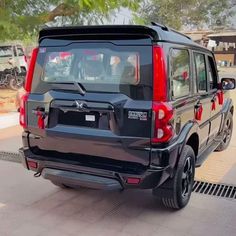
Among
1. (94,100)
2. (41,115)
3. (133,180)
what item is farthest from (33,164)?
(133,180)

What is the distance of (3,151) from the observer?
20.8 feet

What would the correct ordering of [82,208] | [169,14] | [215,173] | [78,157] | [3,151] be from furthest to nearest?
1. [169,14]
2. [3,151]
3. [215,173]
4. [82,208]
5. [78,157]

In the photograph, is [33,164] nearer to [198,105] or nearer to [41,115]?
[41,115]

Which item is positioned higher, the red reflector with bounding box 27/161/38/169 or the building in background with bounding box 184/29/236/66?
the building in background with bounding box 184/29/236/66

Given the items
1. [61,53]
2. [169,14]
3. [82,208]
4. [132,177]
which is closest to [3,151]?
[82,208]

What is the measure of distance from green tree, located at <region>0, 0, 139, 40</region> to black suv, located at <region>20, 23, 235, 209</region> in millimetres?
5377

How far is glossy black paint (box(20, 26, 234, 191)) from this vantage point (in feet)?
10.8

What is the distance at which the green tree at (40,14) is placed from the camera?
9.65 m

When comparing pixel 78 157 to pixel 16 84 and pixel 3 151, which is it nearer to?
pixel 3 151

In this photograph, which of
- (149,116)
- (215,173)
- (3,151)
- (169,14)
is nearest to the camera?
(149,116)

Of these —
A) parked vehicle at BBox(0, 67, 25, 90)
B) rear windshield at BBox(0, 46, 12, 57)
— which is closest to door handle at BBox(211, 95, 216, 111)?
parked vehicle at BBox(0, 67, 25, 90)

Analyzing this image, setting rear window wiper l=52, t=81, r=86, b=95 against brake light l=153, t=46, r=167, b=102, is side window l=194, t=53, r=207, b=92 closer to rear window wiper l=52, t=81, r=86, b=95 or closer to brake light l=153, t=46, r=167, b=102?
brake light l=153, t=46, r=167, b=102

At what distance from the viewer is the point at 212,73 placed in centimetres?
523

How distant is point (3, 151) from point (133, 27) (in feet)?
13.0
